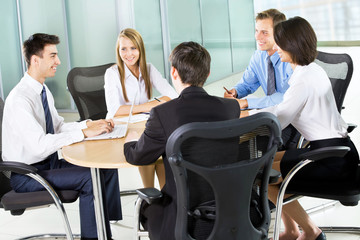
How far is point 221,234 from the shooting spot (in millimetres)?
→ 1988

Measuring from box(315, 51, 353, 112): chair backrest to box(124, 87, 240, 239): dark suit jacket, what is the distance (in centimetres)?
134

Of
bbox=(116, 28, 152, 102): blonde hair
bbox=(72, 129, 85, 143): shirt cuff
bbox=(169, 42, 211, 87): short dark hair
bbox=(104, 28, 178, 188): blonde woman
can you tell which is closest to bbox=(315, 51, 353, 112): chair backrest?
bbox=(104, 28, 178, 188): blonde woman

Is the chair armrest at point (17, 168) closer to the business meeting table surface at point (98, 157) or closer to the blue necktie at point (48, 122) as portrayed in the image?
the business meeting table surface at point (98, 157)

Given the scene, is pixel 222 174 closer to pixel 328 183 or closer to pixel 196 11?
pixel 328 183

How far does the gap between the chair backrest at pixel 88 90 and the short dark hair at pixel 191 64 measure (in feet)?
6.16

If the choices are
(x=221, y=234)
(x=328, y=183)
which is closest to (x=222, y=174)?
(x=221, y=234)

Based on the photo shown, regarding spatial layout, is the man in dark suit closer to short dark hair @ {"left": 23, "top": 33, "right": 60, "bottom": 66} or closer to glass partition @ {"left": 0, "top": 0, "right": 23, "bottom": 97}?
short dark hair @ {"left": 23, "top": 33, "right": 60, "bottom": 66}

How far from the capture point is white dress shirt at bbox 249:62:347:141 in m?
2.62

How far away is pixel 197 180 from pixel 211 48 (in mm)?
5840

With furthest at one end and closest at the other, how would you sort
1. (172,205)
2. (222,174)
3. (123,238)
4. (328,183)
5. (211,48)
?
(211,48)
(123,238)
(328,183)
(172,205)
(222,174)

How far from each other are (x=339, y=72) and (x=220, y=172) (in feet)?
5.57

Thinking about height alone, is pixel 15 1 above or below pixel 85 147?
above

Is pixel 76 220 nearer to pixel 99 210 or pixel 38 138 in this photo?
pixel 99 210

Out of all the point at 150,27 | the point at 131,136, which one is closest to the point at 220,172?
the point at 131,136
